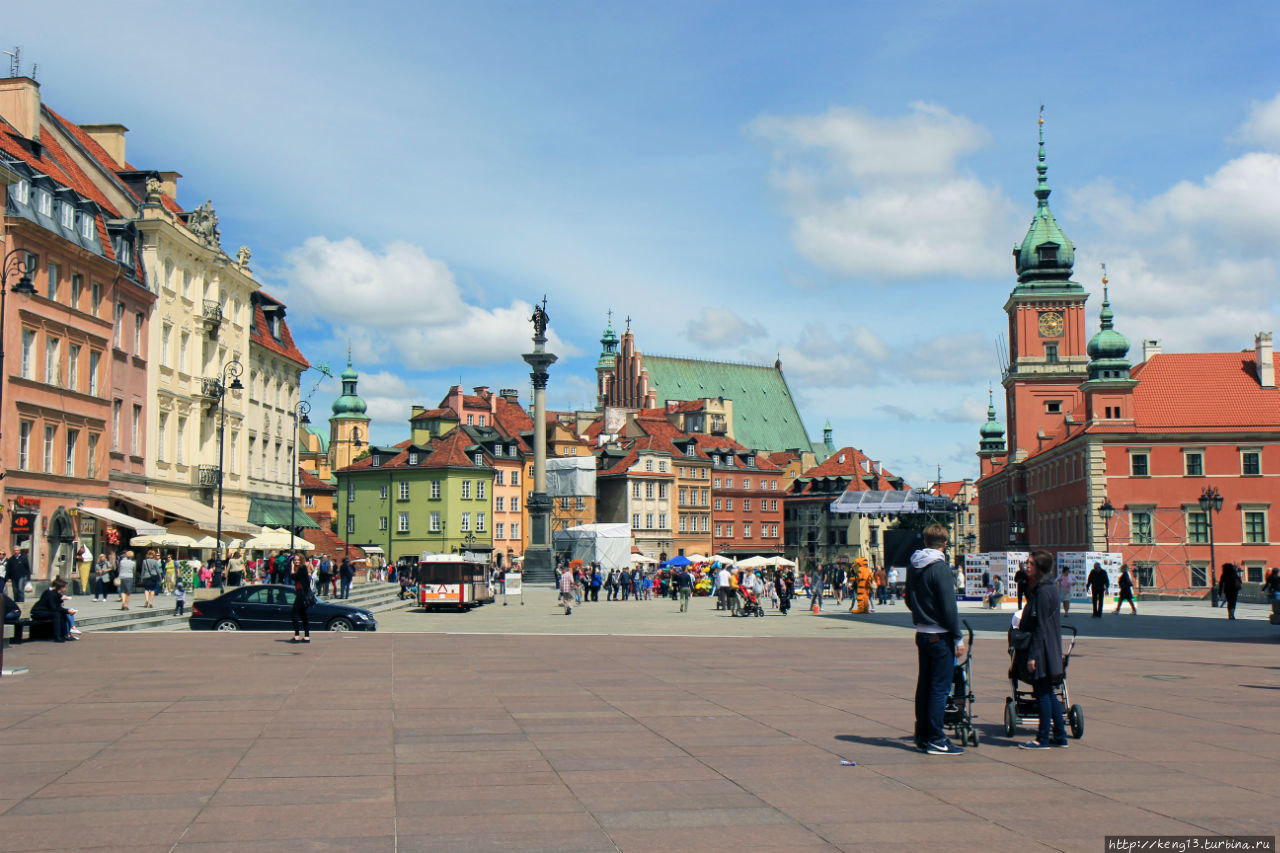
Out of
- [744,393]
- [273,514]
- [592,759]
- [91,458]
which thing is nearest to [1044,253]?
[744,393]

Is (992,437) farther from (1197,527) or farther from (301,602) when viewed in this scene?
(301,602)

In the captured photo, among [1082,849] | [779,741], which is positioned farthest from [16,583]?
[1082,849]

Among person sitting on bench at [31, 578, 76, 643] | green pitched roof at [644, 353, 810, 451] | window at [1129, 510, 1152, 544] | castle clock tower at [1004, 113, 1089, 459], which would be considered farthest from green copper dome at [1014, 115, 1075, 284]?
person sitting on bench at [31, 578, 76, 643]

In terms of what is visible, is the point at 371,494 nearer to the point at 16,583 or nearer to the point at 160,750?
the point at 16,583

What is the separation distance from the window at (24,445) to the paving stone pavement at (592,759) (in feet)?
78.1

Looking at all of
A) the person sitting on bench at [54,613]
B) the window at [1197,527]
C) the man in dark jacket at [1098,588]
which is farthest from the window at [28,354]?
the window at [1197,527]

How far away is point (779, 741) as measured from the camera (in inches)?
449

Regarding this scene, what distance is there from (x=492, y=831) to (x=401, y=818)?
75 cm

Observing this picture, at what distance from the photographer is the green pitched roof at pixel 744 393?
528ft

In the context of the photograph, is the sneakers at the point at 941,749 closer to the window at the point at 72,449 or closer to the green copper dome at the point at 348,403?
the window at the point at 72,449

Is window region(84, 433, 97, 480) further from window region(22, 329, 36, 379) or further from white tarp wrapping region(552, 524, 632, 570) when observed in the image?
white tarp wrapping region(552, 524, 632, 570)

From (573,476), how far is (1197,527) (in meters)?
40.7

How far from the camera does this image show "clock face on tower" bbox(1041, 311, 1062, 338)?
360 ft

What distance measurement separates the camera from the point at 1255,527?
71.9 m
